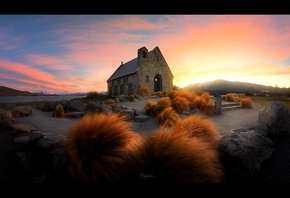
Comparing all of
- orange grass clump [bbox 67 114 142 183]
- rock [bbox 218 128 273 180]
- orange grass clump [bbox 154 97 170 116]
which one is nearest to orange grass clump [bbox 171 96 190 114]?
orange grass clump [bbox 154 97 170 116]

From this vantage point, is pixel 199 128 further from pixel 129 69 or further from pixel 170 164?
pixel 129 69

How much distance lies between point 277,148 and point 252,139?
829 mm

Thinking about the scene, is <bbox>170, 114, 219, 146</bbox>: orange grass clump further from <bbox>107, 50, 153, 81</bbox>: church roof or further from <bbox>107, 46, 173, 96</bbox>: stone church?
<bbox>107, 50, 153, 81</bbox>: church roof

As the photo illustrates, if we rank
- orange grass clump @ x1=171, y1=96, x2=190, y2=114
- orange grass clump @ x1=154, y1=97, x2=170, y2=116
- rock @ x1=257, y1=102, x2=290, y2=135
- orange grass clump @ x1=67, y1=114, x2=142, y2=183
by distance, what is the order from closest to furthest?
orange grass clump @ x1=67, y1=114, x2=142, y2=183 < rock @ x1=257, y1=102, x2=290, y2=135 < orange grass clump @ x1=154, y1=97, x2=170, y2=116 < orange grass clump @ x1=171, y1=96, x2=190, y2=114

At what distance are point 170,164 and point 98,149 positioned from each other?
2.97ft

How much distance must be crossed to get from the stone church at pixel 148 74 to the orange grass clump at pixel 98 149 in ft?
53.3

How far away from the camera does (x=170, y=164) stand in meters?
1.91

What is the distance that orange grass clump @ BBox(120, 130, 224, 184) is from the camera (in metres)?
1.85

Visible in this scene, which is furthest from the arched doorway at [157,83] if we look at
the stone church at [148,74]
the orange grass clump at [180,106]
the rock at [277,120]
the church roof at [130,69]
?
the rock at [277,120]

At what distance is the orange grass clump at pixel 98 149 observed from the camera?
198 centimetres

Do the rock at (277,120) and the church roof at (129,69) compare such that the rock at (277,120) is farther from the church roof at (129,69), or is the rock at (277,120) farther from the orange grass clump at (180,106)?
the church roof at (129,69)

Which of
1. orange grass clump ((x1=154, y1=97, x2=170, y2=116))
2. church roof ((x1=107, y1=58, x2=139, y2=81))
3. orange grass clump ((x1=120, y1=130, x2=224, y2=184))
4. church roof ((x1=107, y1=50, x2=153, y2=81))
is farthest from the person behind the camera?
church roof ((x1=107, y1=58, x2=139, y2=81))

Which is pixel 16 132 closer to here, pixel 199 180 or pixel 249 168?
pixel 199 180

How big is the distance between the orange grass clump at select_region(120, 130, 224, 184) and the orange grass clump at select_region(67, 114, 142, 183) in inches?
6.4
